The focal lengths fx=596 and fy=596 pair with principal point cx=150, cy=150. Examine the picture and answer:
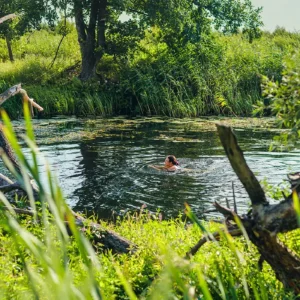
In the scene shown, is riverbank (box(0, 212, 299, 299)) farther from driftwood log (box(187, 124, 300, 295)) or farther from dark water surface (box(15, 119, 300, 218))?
dark water surface (box(15, 119, 300, 218))

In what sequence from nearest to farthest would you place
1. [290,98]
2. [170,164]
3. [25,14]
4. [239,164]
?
[239,164] < [290,98] < [170,164] < [25,14]

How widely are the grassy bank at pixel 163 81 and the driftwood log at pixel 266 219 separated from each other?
1805cm

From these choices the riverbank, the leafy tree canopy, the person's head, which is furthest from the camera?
the leafy tree canopy

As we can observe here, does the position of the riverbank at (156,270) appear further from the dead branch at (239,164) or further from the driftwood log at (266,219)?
the dead branch at (239,164)

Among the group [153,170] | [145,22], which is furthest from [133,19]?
[153,170]

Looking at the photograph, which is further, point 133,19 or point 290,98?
point 133,19

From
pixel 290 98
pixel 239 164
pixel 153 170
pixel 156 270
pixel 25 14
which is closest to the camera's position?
pixel 239 164

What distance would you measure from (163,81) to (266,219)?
2037 centimetres

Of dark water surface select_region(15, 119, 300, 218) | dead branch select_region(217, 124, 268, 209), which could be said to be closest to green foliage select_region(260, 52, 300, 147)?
dead branch select_region(217, 124, 268, 209)

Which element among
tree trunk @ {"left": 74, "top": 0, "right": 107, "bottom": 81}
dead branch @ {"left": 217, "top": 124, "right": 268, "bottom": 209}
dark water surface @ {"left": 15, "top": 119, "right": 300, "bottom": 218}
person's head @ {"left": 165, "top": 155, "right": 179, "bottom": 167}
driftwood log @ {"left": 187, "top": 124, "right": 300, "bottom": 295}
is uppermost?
tree trunk @ {"left": 74, "top": 0, "right": 107, "bottom": 81}

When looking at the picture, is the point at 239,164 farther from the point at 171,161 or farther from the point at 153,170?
the point at 153,170

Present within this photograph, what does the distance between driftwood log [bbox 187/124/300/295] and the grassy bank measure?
1805 centimetres

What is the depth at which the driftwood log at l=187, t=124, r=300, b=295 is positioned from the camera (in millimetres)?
3891

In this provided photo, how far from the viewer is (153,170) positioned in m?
13.5
